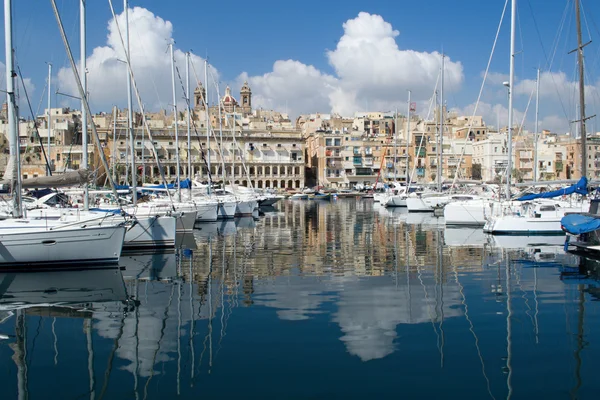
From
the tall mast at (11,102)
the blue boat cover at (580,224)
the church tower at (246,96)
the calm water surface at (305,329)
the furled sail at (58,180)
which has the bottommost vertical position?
the calm water surface at (305,329)

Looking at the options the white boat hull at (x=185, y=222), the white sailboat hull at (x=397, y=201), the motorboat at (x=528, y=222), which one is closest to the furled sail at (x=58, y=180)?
the white boat hull at (x=185, y=222)

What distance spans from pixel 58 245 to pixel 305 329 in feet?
29.2

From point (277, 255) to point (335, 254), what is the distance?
197 cm

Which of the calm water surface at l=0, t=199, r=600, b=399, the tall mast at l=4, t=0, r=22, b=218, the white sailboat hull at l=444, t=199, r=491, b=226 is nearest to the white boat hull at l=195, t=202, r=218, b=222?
the white sailboat hull at l=444, t=199, r=491, b=226

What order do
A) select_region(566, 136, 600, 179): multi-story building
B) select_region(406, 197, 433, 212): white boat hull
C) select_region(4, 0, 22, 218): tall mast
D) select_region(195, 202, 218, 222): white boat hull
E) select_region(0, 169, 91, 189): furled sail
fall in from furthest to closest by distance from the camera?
select_region(566, 136, 600, 179): multi-story building → select_region(406, 197, 433, 212): white boat hull → select_region(195, 202, 218, 222): white boat hull → select_region(0, 169, 91, 189): furled sail → select_region(4, 0, 22, 218): tall mast

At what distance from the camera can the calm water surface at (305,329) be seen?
8.00m

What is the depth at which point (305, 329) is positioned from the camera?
10.6 m

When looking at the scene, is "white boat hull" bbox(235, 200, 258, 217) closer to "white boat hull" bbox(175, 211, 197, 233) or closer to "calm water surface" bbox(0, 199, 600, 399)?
"white boat hull" bbox(175, 211, 197, 233)

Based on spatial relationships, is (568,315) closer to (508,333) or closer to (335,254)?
(508,333)

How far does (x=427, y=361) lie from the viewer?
8820 millimetres

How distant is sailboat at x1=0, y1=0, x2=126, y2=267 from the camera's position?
16.4 m

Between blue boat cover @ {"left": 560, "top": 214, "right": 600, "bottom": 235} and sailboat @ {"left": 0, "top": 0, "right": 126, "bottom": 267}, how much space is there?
13.5 m

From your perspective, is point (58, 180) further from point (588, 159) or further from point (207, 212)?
point (588, 159)

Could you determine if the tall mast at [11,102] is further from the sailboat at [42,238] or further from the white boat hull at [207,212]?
the white boat hull at [207,212]
